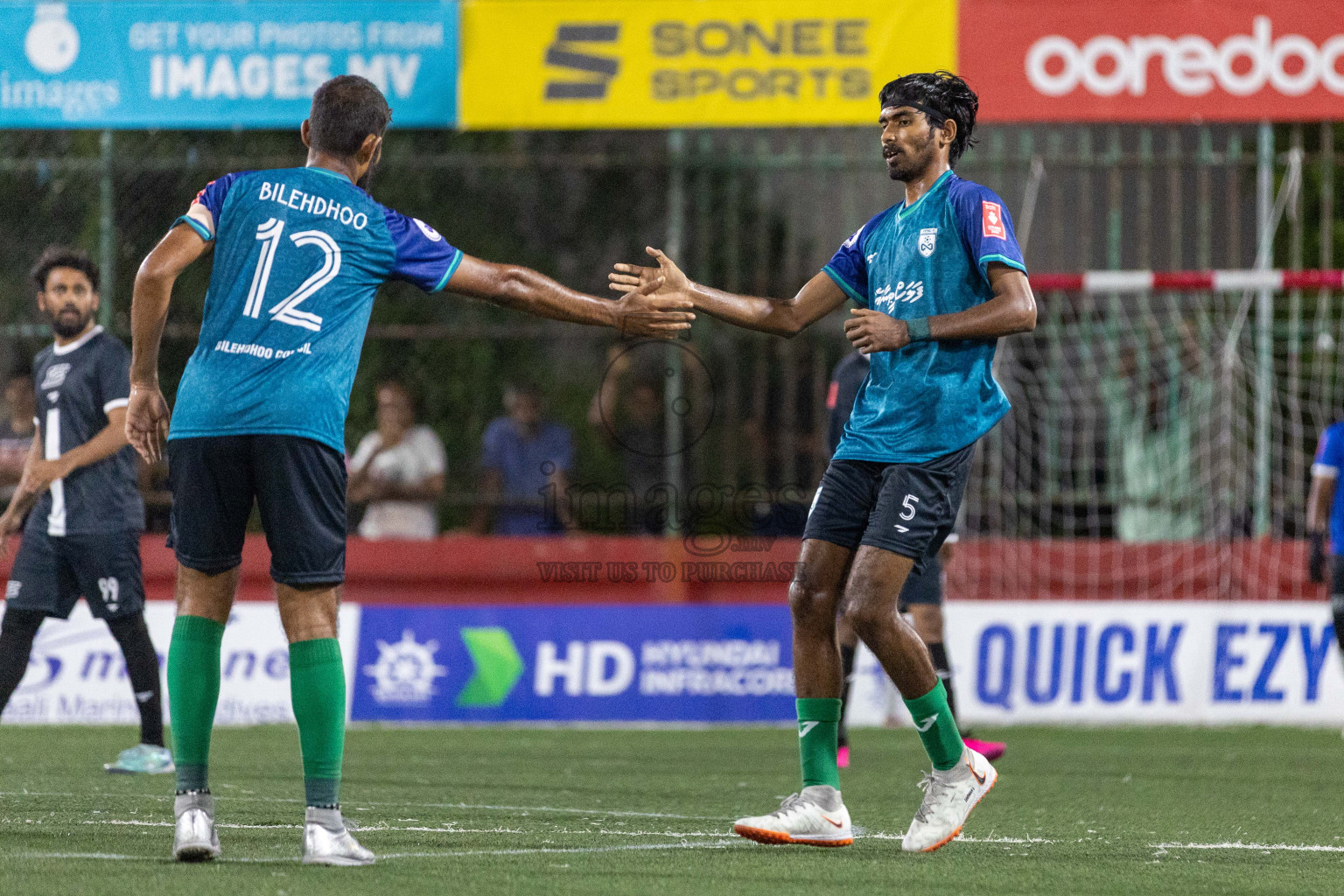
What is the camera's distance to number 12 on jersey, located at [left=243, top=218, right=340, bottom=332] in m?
4.69

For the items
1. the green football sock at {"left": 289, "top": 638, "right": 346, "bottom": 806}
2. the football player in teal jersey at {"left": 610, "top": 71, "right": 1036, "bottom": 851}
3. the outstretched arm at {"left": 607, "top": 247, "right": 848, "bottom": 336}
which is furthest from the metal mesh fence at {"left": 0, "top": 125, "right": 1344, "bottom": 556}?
the green football sock at {"left": 289, "top": 638, "right": 346, "bottom": 806}

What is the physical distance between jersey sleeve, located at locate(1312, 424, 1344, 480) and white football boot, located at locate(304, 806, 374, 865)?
Result: 7679 millimetres

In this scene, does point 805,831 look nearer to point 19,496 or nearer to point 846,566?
point 846,566

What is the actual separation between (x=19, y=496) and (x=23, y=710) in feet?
13.3

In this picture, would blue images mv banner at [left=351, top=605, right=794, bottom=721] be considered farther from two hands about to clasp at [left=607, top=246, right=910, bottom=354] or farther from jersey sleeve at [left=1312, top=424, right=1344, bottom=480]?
two hands about to clasp at [left=607, top=246, right=910, bottom=354]

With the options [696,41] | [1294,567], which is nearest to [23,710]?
[696,41]

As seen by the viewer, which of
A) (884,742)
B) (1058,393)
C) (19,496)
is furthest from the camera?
(1058,393)

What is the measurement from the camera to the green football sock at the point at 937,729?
210 inches

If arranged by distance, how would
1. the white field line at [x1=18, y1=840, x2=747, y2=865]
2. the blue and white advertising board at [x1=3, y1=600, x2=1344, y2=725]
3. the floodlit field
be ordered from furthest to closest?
1. the blue and white advertising board at [x1=3, y1=600, x2=1344, y2=725]
2. the white field line at [x1=18, y1=840, x2=747, y2=865]
3. the floodlit field

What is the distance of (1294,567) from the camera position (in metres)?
12.0

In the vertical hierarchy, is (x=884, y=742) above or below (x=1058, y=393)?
below

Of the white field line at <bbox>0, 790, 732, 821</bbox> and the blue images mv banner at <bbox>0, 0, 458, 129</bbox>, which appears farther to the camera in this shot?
the blue images mv banner at <bbox>0, 0, 458, 129</bbox>

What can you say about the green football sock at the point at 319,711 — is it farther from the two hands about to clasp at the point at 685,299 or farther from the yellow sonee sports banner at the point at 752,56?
the yellow sonee sports banner at the point at 752,56

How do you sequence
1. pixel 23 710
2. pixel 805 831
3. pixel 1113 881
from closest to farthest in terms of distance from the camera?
pixel 1113 881 → pixel 805 831 → pixel 23 710
